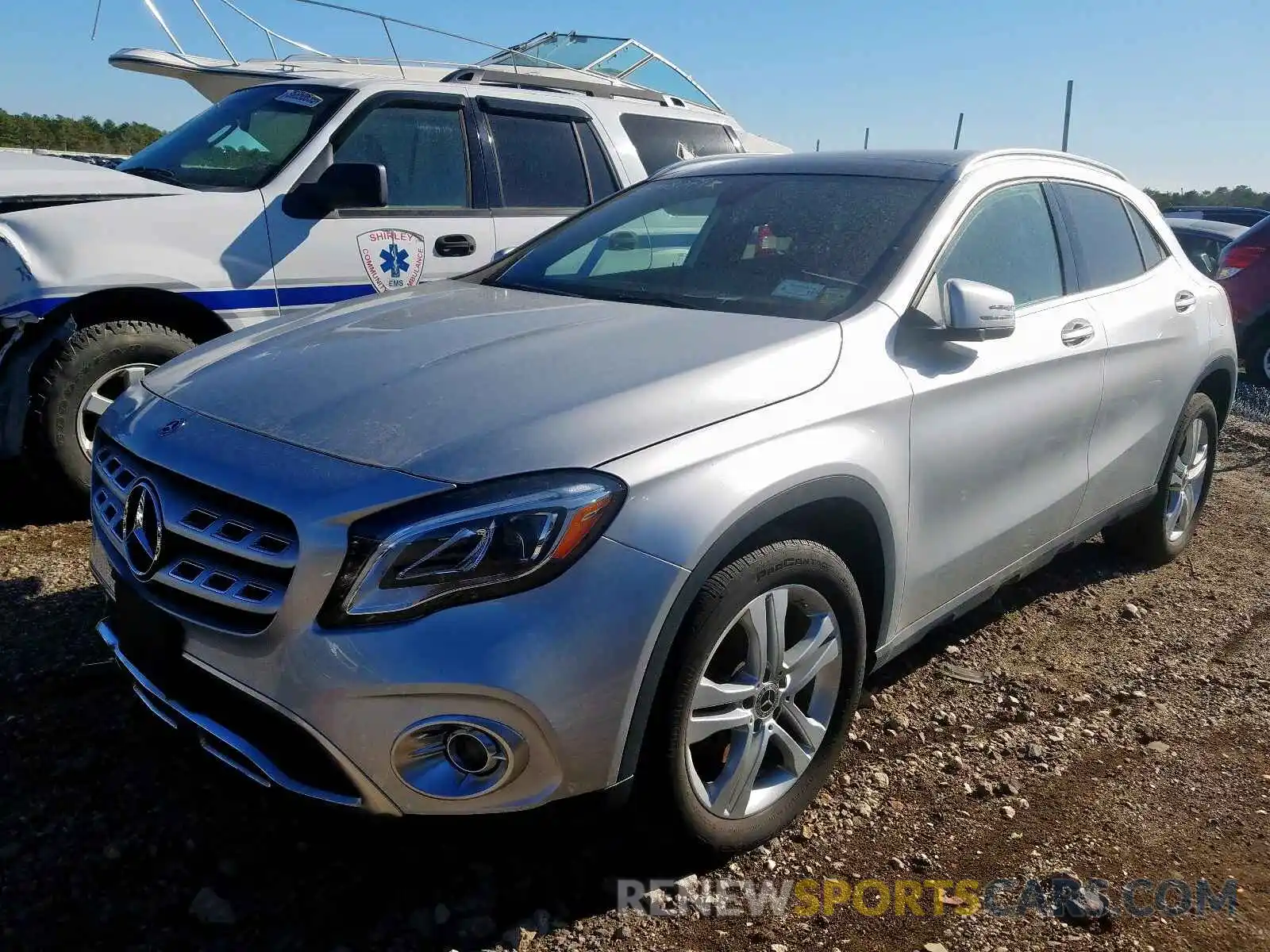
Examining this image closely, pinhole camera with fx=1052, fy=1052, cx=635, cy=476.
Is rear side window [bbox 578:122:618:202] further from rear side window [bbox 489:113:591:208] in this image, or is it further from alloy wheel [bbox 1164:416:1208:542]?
alloy wheel [bbox 1164:416:1208:542]

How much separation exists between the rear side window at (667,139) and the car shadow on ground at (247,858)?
4397 millimetres

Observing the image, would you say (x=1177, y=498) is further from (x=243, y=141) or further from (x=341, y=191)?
(x=243, y=141)

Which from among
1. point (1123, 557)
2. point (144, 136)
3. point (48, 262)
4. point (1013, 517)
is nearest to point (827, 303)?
point (1013, 517)

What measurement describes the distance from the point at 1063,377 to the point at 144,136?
104 feet

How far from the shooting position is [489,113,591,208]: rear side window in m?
5.52

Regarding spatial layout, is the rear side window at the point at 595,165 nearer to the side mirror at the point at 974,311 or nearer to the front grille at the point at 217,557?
the side mirror at the point at 974,311

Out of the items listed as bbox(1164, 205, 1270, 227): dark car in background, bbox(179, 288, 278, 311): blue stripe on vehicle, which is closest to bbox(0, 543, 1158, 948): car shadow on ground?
bbox(179, 288, 278, 311): blue stripe on vehicle

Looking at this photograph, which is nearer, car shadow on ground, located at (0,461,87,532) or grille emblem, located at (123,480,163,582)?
grille emblem, located at (123,480,163,582)

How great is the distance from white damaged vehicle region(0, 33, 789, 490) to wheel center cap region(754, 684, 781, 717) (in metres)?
1.68

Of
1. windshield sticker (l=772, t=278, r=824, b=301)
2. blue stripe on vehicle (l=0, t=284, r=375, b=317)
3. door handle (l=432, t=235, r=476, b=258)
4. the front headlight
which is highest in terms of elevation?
windshield sticker (l=772, t=278, r=824, b=301)

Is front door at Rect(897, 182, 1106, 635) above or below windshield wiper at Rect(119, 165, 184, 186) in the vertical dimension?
below

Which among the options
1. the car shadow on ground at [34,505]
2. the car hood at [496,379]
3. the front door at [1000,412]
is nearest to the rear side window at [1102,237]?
the front door at [1000,412]

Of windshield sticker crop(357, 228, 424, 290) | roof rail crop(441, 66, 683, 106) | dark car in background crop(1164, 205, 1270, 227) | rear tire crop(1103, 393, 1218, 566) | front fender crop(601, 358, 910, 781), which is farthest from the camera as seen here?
dark car in background crop(1164, 205, 1270, 227)

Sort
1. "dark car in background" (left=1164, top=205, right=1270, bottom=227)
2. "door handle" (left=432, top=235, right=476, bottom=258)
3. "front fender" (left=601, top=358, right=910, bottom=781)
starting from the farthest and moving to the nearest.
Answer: "dark car in background" (left=1164, top=205, right=1270, bottom=227) → "door handle" (left=432, top=235, right=476, bottom=258) → "front fender" (left=601, top=358, right=910, bottom=781)
